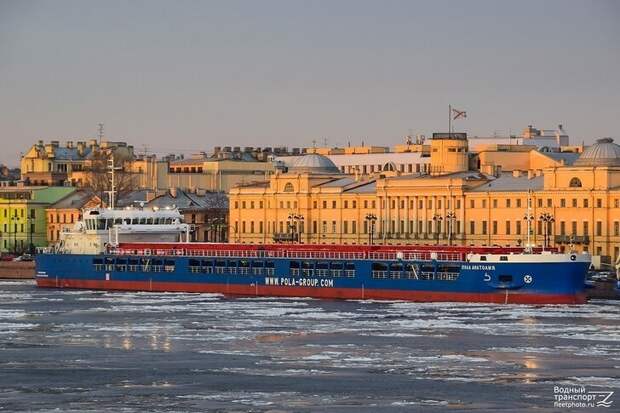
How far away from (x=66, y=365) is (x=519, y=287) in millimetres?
31756

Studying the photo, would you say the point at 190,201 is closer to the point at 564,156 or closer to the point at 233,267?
the point at 564,156

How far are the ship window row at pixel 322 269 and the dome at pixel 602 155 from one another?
30638mm

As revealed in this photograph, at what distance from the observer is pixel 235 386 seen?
2285 inches

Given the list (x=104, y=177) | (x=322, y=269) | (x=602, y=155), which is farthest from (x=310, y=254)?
(x=104, y=177)

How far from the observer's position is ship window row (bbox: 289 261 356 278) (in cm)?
Result: 9800

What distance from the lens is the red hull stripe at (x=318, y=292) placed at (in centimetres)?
9025

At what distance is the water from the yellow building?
35.1 meters

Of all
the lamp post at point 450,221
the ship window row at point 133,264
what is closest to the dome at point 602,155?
the lamp post at point 450,221

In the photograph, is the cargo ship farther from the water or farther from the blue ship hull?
the water

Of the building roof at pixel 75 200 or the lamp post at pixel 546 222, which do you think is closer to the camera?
the lamp post at pixel 546 222

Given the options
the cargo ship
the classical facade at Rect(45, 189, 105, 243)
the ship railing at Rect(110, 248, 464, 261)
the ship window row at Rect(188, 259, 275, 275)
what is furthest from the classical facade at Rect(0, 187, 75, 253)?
the ship window row at Rect(188, 259, 275, 275)

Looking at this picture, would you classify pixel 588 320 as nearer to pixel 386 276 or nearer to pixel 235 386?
pixel 386 276

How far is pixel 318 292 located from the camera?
99.2 meters

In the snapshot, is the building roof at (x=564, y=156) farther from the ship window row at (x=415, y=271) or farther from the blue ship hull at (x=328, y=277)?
the ship window row at (x=415, y=271)
